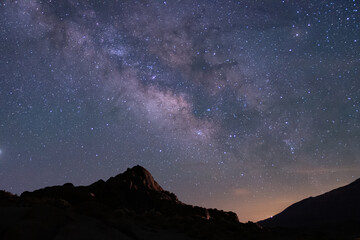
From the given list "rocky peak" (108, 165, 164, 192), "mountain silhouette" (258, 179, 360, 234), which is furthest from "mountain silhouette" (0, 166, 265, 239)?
"mountain silhouette" (258, 179, 360, 234)

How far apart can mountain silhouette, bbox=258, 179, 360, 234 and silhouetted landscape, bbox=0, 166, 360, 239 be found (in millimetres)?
23448

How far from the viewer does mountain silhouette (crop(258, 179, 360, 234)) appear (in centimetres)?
9488

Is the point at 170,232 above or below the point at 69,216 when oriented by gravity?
below

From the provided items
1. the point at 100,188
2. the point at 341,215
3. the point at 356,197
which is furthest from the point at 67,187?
the point at 356,197

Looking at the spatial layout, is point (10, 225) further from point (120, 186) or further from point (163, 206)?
point (120, 186)

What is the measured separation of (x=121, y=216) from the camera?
43.2 ft

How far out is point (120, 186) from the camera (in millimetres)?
38438

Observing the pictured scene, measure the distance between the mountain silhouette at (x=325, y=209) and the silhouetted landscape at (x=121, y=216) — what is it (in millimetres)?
23448

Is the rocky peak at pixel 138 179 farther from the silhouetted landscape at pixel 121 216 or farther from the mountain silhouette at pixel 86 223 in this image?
the mountain silhouette at pixel 86 223

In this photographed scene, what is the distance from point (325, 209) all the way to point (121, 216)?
11627cm

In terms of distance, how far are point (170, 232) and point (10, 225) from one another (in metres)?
7.40

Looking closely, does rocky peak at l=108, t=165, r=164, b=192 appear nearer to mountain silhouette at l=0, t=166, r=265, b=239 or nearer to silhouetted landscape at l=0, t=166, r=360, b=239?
silhouetted landscape at l=0, t=166, r=360, b=239

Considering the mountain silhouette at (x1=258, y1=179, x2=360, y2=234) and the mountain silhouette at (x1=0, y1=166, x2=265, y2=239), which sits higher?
the mountain silhouette at (x1=0, y1=166, x2=265, y2=239)

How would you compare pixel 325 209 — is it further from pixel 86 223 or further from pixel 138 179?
pixel 86 223
